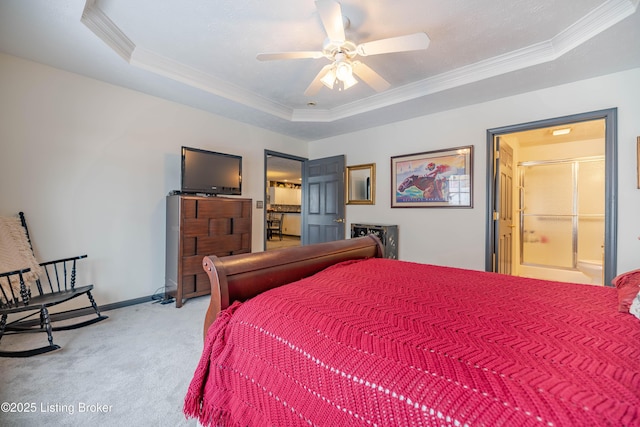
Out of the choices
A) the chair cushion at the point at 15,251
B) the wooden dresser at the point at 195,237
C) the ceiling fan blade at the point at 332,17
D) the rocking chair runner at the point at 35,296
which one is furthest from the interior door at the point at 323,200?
the chair cushion at the point at 15,251

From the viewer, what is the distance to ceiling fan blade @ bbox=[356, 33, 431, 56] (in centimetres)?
171

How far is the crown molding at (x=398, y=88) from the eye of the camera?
74.7 inches

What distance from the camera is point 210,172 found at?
10.9 ft

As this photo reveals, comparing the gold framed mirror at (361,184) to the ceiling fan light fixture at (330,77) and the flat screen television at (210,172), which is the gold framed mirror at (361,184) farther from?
the ceiling fan light fixture at (330,77)

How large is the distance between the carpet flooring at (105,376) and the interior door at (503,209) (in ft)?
11.1

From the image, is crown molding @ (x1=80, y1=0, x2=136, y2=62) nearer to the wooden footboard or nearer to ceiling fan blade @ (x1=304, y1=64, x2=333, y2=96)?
ceiling fan blade @ (x1=304, y1=64, x2=333, y2=96)

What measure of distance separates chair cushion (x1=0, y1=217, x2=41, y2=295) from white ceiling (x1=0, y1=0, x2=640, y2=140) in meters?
1.49

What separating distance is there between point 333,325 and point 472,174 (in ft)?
10.1

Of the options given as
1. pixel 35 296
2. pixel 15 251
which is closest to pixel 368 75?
pixel 15 251

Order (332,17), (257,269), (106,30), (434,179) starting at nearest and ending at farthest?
(257,269), (332,17), (106,30), (434,179)

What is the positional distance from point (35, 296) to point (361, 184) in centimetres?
392

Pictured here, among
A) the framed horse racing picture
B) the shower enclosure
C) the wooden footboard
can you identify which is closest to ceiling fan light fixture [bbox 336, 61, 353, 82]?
the wooden footboard

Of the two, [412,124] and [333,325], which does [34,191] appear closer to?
[333,325]

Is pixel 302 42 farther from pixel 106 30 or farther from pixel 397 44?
pixel 106 30
